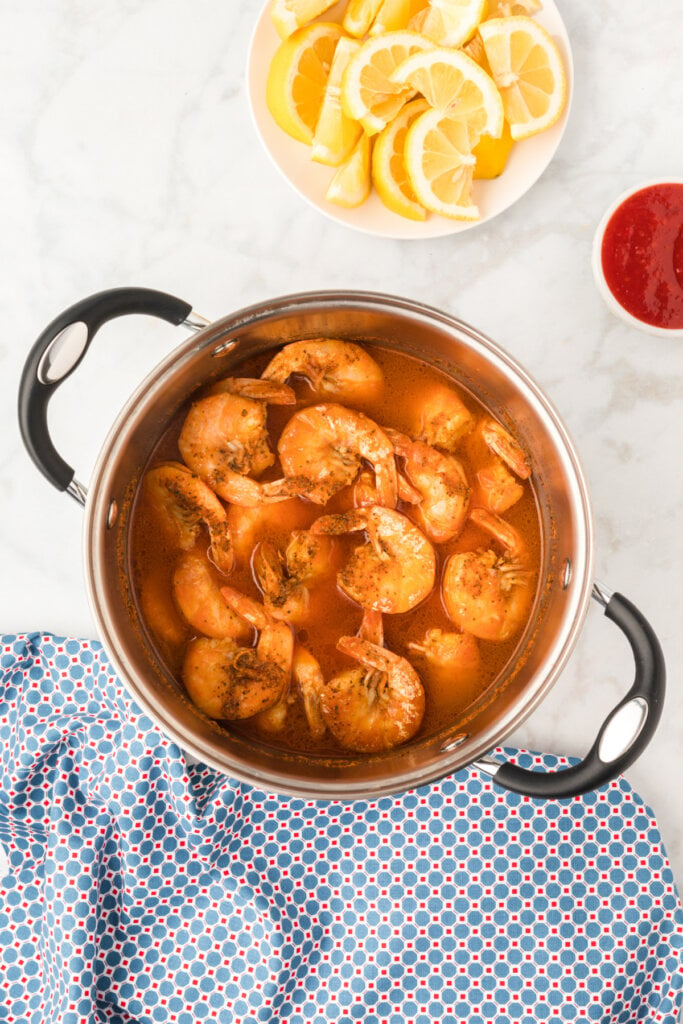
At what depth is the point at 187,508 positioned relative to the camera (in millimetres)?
1746

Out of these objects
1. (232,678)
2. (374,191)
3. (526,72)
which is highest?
(526,72)

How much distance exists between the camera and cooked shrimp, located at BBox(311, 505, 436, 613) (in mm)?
1726

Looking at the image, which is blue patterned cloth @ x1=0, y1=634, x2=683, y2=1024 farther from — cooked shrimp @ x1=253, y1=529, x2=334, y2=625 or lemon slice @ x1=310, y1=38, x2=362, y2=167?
lemon slice @ x1=310, y1=38, x2=362, y2=167

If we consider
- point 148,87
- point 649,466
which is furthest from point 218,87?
point 649,466

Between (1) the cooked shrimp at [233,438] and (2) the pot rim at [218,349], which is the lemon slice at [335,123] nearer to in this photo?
(2) the pot rim at [218,349]

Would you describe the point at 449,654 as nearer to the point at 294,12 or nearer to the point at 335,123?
the point at 335,123

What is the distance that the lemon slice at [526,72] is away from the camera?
5.70 ft

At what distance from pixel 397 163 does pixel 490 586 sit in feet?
2.99

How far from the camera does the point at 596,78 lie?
197 cm

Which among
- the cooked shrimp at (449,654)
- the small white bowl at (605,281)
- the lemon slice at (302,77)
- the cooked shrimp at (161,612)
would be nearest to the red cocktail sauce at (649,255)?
the small white bowl at (605,281)

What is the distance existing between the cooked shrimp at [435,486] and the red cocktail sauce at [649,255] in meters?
0.55

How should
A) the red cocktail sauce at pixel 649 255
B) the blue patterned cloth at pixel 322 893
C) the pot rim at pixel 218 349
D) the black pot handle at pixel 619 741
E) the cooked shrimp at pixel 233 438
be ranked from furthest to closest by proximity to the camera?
the blue patterned cloth at pixel 322 893, the red cocktail sauce at pixel 649 255, the cooked shrimp at pixel 233 438, the pot rim at pixel 218 349, the black pot handle at pixel 619 741

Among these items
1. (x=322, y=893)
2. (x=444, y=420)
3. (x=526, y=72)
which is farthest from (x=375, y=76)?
(x=322, y=893)

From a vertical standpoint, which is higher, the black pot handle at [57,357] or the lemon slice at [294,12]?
the lemon slice at [294,12]
